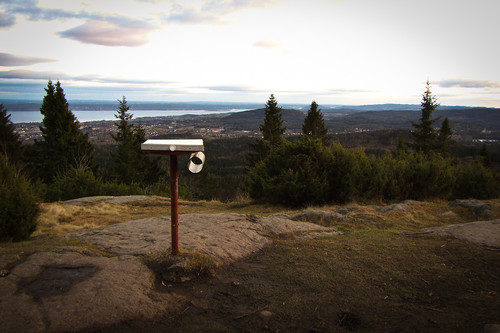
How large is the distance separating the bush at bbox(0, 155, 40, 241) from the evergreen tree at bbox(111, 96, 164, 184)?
1148 inches

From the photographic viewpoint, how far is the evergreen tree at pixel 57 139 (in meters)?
30.9

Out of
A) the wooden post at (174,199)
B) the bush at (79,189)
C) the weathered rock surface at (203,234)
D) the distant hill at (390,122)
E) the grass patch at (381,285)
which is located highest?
the distant hill at (390,122)

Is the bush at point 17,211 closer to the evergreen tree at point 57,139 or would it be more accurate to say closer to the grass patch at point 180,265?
the grass patch at point 180,265

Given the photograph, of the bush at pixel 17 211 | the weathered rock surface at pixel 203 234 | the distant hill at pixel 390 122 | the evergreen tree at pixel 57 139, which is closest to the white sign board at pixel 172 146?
the weathered rock surface at pixel 203 234

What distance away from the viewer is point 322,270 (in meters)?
5.02

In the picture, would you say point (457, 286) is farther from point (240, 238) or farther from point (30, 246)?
point (30, 246)

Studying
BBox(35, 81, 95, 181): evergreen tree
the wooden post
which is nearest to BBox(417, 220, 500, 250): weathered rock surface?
the wooden post

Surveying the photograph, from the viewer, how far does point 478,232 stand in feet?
22.2

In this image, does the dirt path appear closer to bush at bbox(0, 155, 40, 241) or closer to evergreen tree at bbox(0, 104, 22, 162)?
bush at bbox(0, 155, 40, 241)

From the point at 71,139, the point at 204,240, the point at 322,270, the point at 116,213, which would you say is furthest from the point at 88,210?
the point at 71,139

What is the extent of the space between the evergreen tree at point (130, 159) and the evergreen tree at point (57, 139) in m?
4.19

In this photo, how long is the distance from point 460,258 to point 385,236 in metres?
1.59

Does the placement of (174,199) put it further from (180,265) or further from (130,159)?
(130,159)

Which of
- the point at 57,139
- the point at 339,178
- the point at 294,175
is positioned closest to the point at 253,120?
the point at 57,139
